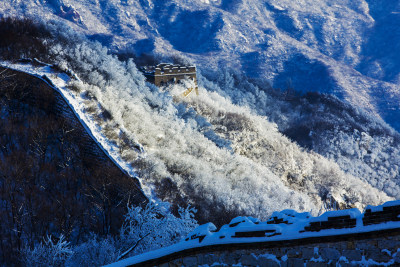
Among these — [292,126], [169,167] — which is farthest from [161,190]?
[292,126]

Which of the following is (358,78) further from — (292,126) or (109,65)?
(109,65)

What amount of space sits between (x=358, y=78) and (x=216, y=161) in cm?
10437

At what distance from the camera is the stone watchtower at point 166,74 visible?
48562mm

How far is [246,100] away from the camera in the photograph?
2574 inches

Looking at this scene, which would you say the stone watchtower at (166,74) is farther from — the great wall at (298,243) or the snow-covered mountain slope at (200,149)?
the great wall at (298,243)

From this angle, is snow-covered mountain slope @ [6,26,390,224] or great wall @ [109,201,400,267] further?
snow-covered mountain slope @ [6,26,390,224]

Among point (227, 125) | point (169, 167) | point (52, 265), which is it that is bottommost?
point (227, 125)

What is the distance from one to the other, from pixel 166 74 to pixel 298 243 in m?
43.1

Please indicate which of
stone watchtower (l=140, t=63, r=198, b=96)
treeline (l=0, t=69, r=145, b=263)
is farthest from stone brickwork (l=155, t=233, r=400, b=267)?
stone watchtower (l=140, t=63, r=198, b=96)

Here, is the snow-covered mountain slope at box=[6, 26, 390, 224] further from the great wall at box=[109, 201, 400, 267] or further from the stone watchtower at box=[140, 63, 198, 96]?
the great wall at box=[109, 201, 400, 267]

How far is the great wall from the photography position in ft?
22.7

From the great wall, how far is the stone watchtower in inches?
1598

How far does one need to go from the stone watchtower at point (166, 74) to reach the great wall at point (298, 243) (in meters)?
40.6

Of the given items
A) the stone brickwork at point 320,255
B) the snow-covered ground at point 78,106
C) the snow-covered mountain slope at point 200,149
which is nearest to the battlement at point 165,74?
the snow-covered mountain slope at point 200,149
